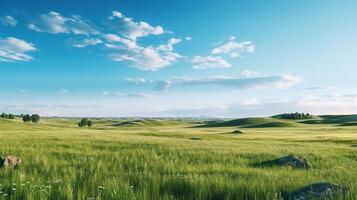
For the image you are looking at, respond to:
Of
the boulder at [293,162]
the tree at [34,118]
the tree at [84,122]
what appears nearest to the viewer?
the boulder at [293,162]

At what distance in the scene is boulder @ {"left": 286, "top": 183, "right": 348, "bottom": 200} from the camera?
770 cm

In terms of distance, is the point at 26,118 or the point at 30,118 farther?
the point at 30,118

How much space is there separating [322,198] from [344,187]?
1.41 metres

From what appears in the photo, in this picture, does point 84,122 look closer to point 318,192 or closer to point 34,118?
point 34,118

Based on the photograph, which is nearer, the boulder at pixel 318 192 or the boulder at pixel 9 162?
the boulder at pixel 318 192

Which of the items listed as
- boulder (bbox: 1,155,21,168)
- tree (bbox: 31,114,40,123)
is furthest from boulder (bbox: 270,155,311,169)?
tree (bbox: 31,114,40,123)

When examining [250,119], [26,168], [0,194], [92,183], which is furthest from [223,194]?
[250,119]

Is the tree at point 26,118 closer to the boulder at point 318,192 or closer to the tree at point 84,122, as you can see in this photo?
the tree at point 84,122

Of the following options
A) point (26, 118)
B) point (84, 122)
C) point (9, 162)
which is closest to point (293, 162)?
point (9, 162)

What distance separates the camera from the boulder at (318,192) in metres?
7.70

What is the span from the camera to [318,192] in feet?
26.5

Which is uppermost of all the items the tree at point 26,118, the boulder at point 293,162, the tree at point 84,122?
the tree at point 26,118

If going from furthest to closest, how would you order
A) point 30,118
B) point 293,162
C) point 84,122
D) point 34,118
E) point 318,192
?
1. point 34,118
2. point 30,118
3. point 84,122
4. point 293,162
5. point 318,192

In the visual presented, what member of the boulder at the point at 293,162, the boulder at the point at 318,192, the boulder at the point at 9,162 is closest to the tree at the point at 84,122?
the boulder at the point at 293,162
